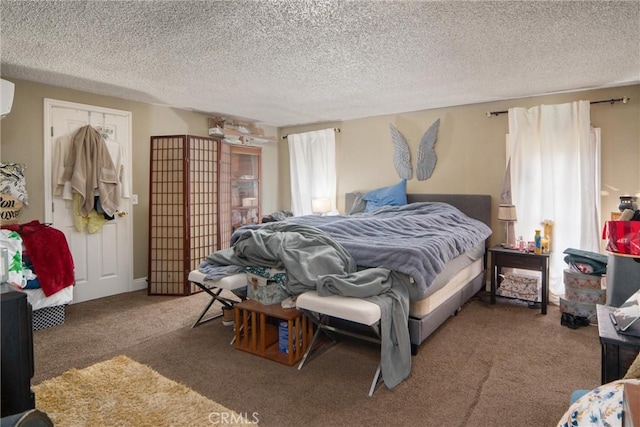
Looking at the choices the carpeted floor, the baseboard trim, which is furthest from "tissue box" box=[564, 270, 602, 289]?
the baseboard trim

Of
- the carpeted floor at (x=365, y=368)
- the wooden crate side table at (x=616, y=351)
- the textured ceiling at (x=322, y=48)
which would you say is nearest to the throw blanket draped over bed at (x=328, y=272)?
the carpeted floor at (x=365, y=368)

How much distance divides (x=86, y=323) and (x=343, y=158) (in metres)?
3.75

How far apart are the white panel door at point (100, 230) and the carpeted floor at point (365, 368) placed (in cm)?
66

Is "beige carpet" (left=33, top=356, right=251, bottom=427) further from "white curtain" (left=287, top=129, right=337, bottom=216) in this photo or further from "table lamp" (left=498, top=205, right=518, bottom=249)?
"white curtain" (left=287, top=129, right=337, bottom=216)

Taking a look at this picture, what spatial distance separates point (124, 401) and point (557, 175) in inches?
169

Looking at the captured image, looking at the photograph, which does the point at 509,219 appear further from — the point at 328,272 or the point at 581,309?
the point at 328,272

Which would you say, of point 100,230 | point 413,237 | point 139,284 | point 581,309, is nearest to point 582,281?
point 581,309

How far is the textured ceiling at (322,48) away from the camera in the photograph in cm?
209

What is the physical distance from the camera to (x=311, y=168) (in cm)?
568

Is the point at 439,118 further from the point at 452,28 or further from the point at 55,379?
the point at 55,379

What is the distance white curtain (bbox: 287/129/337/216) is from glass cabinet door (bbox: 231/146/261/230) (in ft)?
2.09

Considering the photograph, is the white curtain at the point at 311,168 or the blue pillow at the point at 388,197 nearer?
the blue pillow at the point at 388,197

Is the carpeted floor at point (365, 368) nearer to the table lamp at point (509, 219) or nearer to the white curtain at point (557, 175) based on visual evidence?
the table lamp at point (509, 219)

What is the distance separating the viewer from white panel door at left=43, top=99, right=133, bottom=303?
3613 mm
